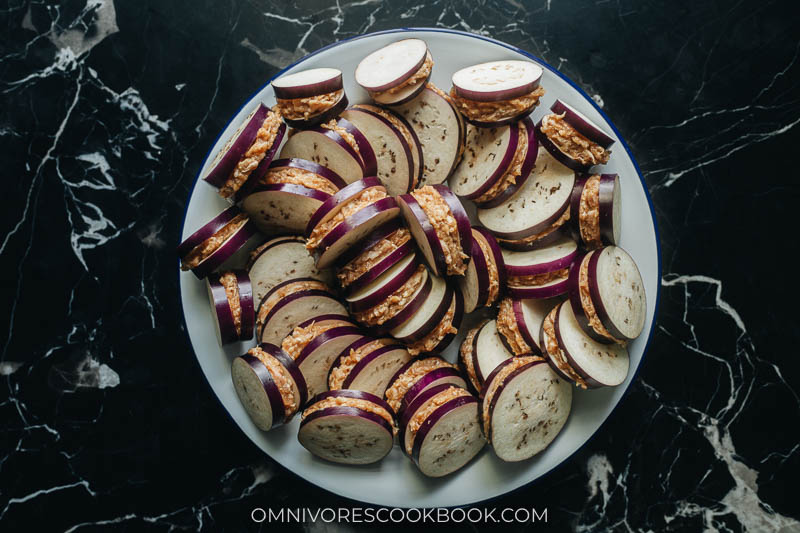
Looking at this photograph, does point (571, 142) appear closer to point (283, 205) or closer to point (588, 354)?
point (588, 354)

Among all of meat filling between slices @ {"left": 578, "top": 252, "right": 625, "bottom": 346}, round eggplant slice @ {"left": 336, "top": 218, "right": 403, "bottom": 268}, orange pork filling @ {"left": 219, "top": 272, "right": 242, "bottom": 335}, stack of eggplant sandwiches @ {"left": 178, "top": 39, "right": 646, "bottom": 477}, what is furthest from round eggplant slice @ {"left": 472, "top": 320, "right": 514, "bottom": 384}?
orange pork filling @ {"left": 219, "top": 272, "right": 242, "bottom": 335}

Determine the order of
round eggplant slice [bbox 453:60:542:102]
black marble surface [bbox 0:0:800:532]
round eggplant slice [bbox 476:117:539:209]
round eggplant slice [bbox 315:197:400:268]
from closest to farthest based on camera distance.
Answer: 1. round eggplant slice [bbox 315:197:400:268]
2. round eggplant slice [bbox 453:60:542:102]
3. round eggplant slice [bbox 476:117:539:209]
4. black marble surface [bbox 0:0:800:532]

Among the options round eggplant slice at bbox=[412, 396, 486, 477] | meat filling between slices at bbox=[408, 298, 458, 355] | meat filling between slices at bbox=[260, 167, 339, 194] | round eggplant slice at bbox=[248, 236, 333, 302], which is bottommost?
round eggplant slice at bbox=[412, 396, 486, 477]

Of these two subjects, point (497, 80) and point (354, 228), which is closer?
point (354, 228)

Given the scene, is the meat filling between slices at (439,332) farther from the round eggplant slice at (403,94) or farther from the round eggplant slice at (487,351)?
the round eggplant slice at (403,94)

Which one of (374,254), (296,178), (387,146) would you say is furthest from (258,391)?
(387,146)

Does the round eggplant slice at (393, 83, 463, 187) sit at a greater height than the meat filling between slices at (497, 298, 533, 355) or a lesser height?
greater

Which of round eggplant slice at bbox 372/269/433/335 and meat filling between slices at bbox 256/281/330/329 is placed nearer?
round eggplant slice at bbox 372/269/433/335

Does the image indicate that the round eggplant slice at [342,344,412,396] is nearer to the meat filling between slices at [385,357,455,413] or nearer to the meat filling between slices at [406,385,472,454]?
the meat filling between slices at [385,357,455,413]

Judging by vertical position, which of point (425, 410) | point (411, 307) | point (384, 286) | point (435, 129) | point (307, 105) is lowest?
point (425, 410)
